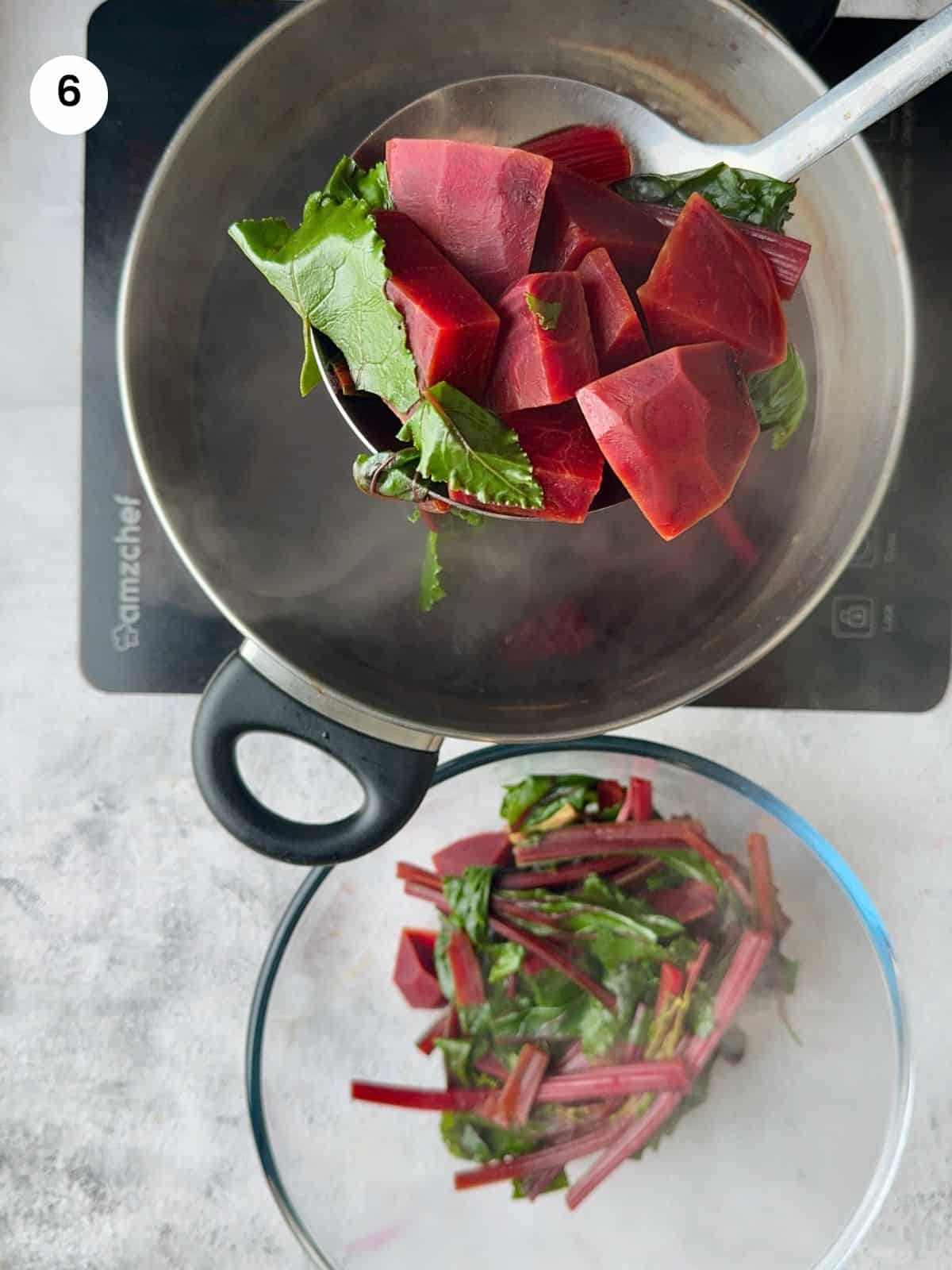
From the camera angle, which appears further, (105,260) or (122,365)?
(105,260)

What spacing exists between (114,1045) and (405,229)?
3.02 ft

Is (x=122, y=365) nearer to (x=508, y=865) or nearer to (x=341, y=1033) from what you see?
(x=508, y=865)

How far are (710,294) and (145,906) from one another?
863mm

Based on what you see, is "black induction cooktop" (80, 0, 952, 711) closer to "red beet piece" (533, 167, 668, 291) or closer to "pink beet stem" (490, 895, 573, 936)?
"pink beet stem" (490, 895, 573, 936)

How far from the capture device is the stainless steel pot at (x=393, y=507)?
94 centimetres

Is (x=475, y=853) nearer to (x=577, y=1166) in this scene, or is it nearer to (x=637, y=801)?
(x=637, y=801)

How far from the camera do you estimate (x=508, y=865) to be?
1145 millimetres

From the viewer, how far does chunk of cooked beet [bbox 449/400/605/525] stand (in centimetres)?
80

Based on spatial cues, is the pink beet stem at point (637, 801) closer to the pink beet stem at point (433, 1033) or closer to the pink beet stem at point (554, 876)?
the pink beet stem at point (554, 876)

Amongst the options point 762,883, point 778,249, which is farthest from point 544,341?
point 762,883

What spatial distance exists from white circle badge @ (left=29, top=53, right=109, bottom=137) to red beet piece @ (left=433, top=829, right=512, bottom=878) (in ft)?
2.69

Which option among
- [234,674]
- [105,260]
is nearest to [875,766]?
[234,674]

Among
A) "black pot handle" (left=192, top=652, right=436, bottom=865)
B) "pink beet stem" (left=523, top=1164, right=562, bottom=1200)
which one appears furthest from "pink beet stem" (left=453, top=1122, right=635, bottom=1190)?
"black pot handle" (left=192, top=652, right=436, bottom=865)

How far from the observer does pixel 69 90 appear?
3.65 feet
